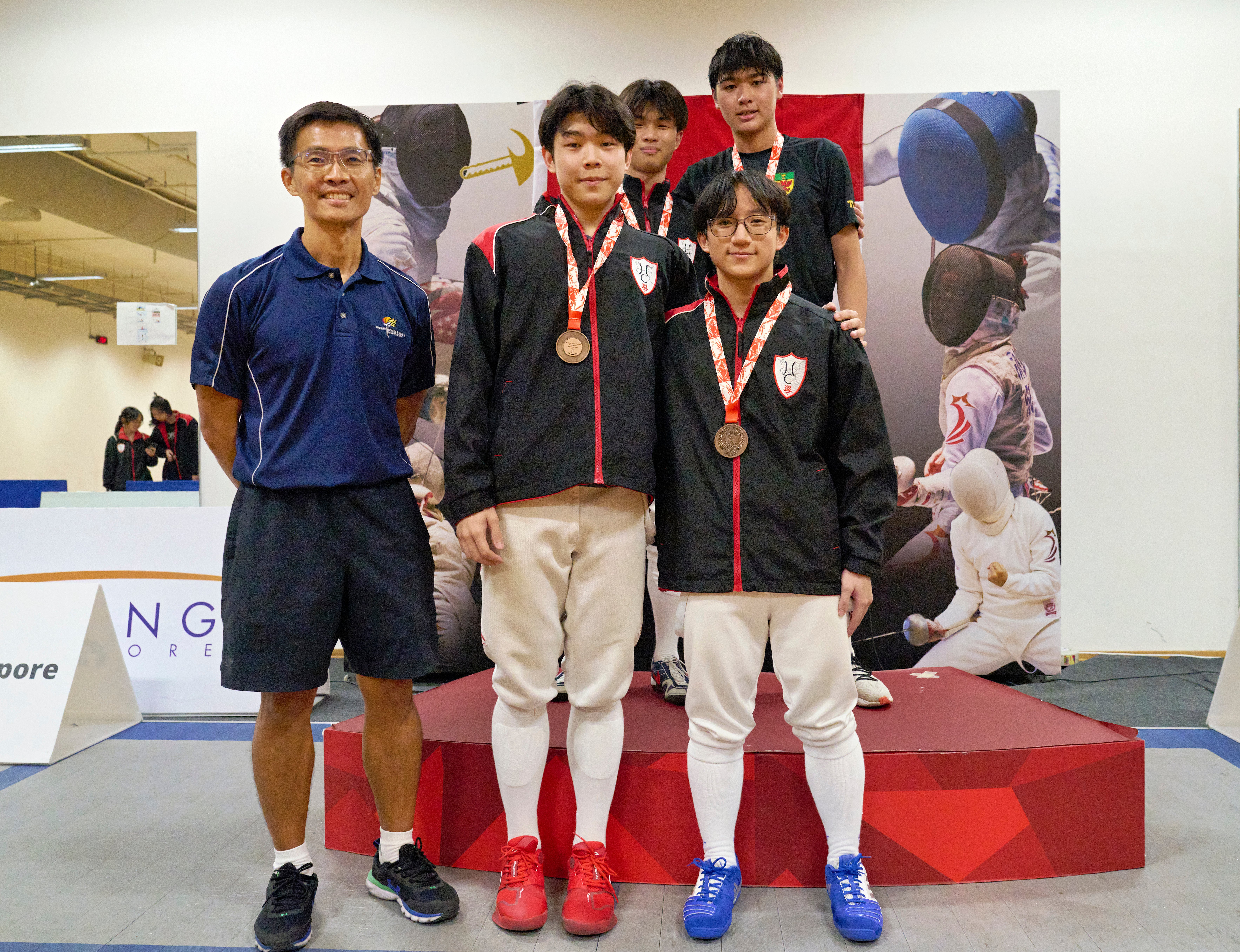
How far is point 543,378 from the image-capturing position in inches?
64.9

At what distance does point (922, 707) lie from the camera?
2.25m

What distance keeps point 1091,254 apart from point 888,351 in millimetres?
1261

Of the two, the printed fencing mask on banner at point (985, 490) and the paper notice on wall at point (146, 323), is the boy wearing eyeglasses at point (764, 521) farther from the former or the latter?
the paper notice on wall at point (146, 323)

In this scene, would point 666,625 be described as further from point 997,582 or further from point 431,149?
point 431,149

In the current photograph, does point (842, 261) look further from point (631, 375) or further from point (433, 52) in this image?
point (433, 52)

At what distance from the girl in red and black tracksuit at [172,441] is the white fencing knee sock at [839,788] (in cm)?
379

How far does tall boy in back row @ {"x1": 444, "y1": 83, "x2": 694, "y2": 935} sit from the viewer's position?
5.37ft

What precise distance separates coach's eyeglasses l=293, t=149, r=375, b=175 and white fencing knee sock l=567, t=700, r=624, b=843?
124cm

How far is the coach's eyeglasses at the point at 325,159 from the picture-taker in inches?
67.8

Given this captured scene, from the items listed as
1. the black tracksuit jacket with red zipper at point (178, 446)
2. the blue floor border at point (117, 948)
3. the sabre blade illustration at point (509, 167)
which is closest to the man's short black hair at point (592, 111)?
the blue floor border at point (117, 948)

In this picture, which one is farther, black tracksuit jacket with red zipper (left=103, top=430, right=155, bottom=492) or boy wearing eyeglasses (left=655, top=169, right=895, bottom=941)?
black tracksuit jacket with red zipper (left=103, top=430, right=155, bottom=492)

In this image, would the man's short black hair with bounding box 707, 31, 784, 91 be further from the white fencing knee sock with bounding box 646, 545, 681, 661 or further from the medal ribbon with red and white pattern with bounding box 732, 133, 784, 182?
the white fencing knee sock with bounding box 646, 545, 681, 661

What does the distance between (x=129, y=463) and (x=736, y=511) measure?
3917 mm

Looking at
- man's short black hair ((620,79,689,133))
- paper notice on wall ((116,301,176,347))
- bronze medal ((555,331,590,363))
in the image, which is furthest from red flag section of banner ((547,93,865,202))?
bronze medal ((555,331,590,363))
